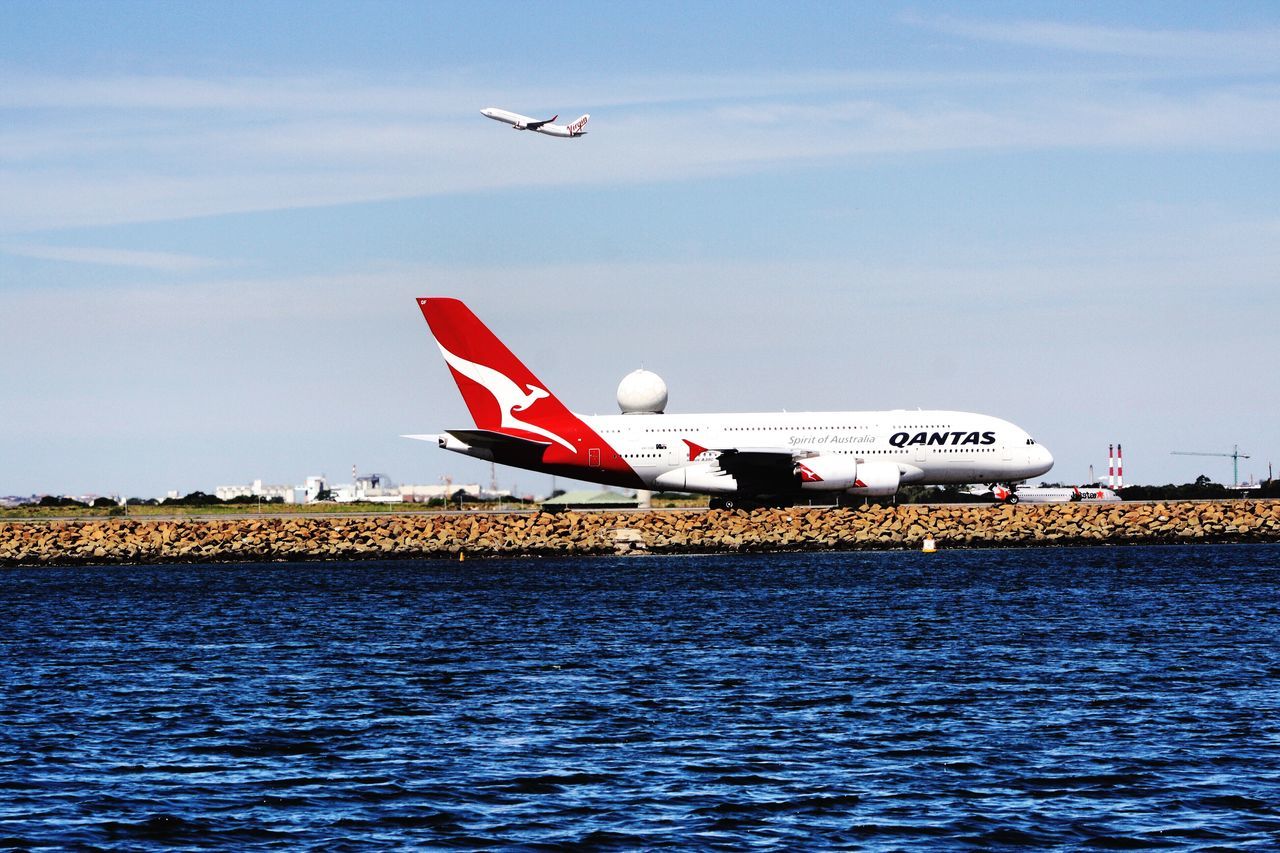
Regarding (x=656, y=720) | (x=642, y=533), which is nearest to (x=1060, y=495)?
(x=642, y=533)

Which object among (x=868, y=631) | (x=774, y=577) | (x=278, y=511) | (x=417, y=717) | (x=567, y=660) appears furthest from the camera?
(x=278, y=511)

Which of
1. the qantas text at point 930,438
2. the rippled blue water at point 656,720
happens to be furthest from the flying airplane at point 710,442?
the rippled blue water at point 656,720

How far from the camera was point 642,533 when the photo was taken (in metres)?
82.8

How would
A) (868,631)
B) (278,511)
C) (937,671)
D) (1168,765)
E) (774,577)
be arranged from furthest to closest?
1. (278,511)
2. (774,577)
3. (868,631)
4. (937,671)
5. (1168,765)

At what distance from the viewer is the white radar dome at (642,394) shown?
99.0 metres

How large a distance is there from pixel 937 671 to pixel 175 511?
93523 mm

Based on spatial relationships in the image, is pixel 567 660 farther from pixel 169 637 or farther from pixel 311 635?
pixel 169 637

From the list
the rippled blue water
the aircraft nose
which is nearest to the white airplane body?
the aircraft nose

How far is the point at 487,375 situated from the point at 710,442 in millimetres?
12200

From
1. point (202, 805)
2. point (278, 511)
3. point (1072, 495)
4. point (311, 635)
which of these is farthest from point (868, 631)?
point (278, 511)

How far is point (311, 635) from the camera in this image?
1853 inches

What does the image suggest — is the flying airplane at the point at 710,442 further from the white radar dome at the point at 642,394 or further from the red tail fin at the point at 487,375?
the white radar dome at the point at 642,394

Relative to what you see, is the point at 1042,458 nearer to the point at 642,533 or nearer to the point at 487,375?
the point at 642,533

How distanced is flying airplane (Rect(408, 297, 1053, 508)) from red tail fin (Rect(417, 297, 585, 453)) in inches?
2.1
